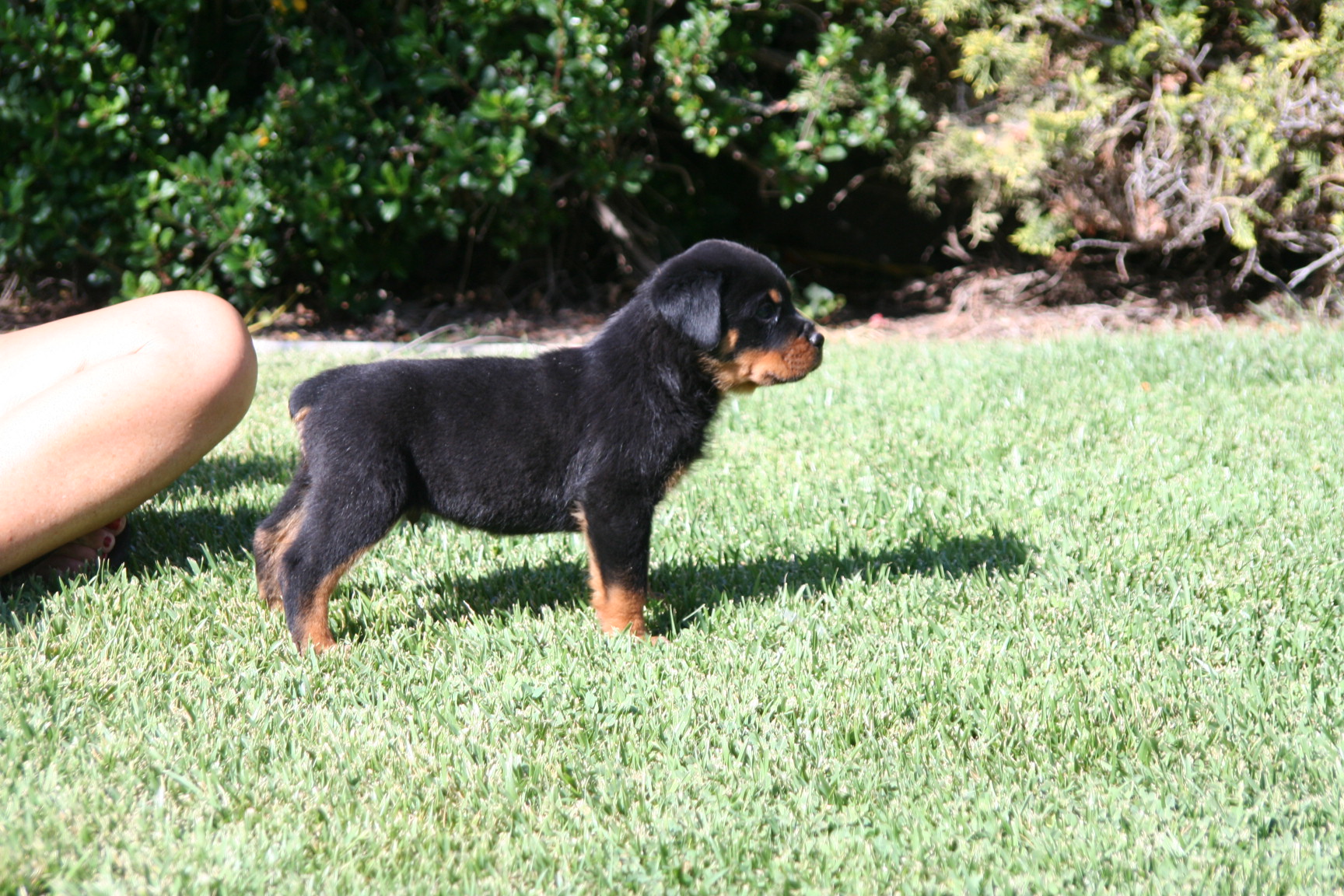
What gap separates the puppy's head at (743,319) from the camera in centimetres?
348

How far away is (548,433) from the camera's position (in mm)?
3439

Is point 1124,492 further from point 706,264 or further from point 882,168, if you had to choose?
point 882,168

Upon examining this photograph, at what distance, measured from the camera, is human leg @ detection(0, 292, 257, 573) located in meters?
3.35

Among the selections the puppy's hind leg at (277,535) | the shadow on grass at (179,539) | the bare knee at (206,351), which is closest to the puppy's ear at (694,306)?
the puppy's hind leg at (277,535)

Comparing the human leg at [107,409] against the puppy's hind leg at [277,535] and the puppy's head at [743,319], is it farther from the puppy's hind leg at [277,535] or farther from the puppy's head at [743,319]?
the puppy's head at [743,319]

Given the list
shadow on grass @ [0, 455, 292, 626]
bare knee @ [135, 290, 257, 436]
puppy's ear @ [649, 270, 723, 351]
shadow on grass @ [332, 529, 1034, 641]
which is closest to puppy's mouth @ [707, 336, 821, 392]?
puppy's ear @ [649, 270, 723, 351]

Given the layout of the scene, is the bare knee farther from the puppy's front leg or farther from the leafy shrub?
the leafy shrub

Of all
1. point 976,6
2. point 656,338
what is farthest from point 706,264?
point 976,6

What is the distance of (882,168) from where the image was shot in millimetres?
10320

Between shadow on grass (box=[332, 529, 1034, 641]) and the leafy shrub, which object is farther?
the leafy shrub

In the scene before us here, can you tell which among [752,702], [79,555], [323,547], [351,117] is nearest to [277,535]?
[323,547]

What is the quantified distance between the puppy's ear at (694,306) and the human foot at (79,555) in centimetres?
205

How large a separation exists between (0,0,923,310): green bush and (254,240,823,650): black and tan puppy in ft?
17.3

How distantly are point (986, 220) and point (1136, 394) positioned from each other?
3356mm
